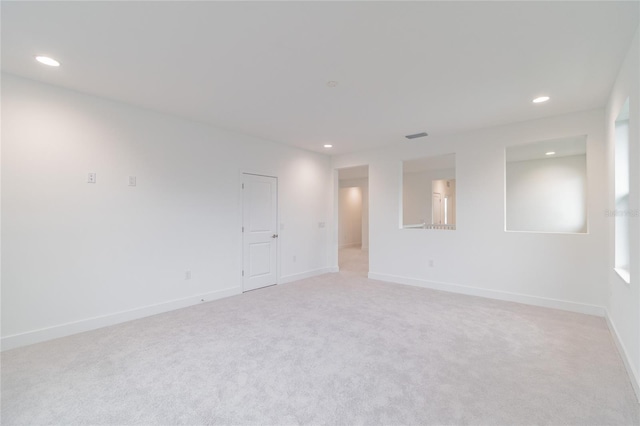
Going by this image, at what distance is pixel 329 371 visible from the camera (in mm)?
2293

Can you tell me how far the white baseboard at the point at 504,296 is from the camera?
3.60 meters

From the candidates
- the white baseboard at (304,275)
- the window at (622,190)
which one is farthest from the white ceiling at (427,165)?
the window at (622,190)

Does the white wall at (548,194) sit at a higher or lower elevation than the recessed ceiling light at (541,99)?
lower

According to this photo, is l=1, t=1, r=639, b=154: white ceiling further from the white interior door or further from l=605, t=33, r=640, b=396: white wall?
the white interior door

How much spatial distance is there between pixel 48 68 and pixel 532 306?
6148mm

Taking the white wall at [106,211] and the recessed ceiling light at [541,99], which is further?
the recessed ceiling light at [541,99]

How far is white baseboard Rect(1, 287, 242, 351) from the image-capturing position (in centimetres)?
277

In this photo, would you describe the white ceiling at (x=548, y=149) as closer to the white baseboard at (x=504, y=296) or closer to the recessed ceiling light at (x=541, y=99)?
the recessed ceiling light at (x=541, y=99)

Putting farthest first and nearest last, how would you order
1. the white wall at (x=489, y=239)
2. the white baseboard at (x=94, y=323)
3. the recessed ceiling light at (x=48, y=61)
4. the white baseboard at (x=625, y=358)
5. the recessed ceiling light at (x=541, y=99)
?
the white wall at (x=489, y=239) < the recessed ceiling light at (x=541, y=99) < the white baseboard at (x=94, y=323) < the recessed ceiling light at (x=48, y=61) < the white baseboard at (x=625, y=358)

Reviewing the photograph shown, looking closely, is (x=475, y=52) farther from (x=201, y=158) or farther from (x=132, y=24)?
(x=201, y=158)

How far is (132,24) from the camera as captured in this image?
1997mm

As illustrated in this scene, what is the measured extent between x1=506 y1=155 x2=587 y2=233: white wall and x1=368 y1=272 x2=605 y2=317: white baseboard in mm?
3877

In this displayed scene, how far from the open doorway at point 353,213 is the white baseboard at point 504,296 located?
11.7 ft

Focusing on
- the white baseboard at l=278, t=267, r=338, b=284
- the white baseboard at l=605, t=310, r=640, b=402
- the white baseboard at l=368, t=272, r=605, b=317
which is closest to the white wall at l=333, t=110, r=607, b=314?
the white baseboard at l=368, t=272, r=605, b=317
